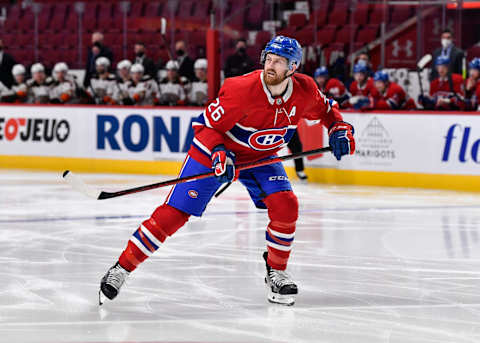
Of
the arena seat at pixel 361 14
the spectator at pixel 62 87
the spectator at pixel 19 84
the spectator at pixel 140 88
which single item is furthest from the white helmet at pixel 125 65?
the arena seat at pixel 361 14

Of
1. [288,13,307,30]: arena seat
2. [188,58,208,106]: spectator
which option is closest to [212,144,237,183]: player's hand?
[188,58,208,106]: spectator

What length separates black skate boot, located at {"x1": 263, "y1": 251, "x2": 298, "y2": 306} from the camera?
4.71 meters

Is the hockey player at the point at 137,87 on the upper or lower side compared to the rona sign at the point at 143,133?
upper

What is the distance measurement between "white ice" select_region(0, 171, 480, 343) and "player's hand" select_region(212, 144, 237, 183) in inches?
24.5

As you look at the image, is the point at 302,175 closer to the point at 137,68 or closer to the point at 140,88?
the point at 140,88

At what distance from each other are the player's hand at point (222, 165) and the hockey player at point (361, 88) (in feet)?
21.8

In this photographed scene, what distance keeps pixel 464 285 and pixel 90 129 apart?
25.9 feet

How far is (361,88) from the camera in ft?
37.1

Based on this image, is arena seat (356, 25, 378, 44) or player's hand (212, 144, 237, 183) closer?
player's hand (212, 144, 237, 183)

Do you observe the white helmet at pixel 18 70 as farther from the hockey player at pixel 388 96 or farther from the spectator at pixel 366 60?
the hockey player at pixel 388 96

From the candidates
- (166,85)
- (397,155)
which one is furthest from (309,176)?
(166,85)

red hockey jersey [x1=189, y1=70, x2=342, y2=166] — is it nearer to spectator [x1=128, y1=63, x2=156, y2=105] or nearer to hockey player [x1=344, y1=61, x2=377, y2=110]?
hockey player [x1=344, y1=61, x2=377, y2=110]

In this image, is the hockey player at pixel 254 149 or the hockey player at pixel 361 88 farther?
the hockey player at pixel 361 88

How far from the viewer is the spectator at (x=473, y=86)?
10.4 m
